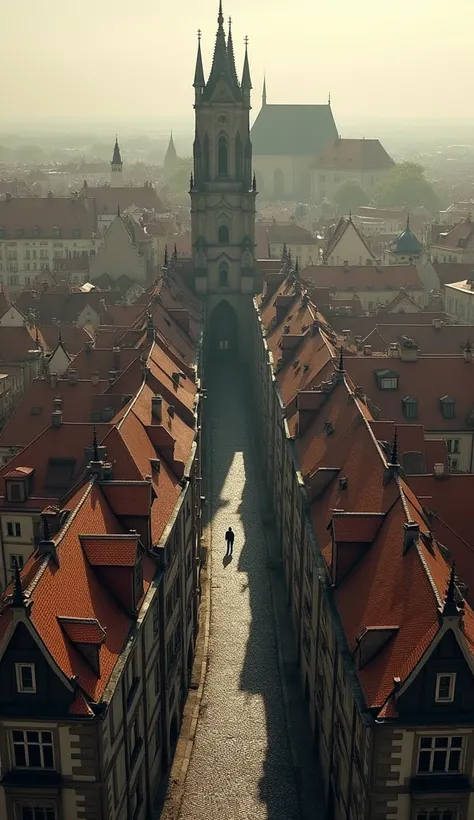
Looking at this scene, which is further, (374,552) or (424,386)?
(424,386)

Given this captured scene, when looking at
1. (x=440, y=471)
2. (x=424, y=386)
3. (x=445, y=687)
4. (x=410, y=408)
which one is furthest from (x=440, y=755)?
(x=424, y=386)

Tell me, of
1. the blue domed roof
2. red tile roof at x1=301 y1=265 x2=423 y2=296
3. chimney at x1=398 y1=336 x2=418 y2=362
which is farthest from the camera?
A: the blue domed roof

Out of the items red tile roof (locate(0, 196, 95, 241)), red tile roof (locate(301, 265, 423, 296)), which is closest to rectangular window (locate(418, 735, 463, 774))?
red tile roof (locate(301, 265, 423, 296))

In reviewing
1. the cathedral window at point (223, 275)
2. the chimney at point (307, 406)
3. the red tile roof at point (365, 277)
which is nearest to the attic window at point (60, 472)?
the chimney at point (307, 406)

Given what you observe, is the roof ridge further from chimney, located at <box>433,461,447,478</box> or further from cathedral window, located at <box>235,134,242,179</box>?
cathedral window, located at <box>235,134,242,179</box>

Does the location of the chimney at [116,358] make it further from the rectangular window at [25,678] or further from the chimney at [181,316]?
the rectangular window at [25,678]

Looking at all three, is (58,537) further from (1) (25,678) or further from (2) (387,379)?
(2) (387,379)

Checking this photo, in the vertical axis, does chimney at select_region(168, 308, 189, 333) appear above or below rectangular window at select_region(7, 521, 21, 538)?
above
